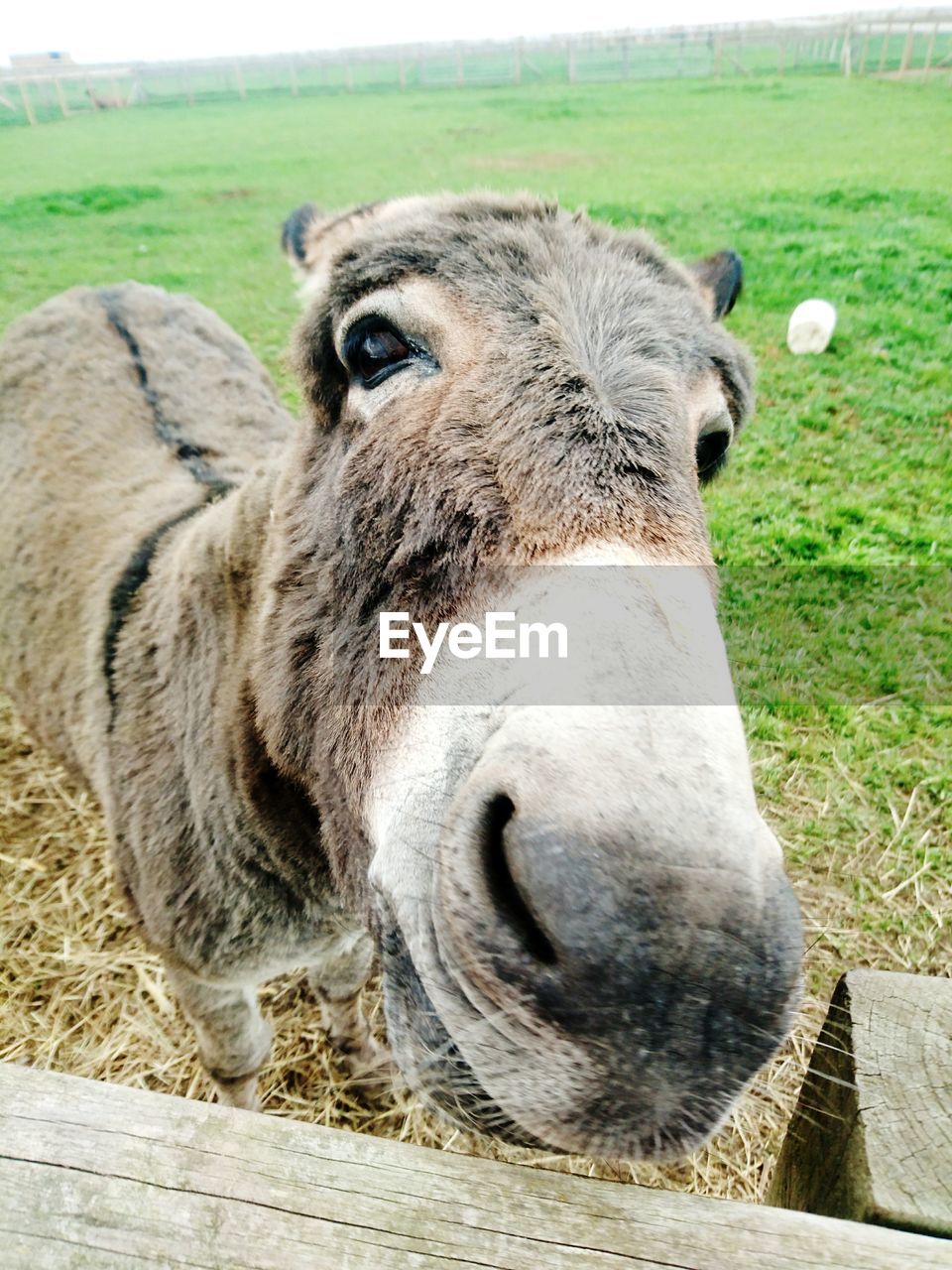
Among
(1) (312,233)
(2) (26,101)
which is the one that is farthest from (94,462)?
(2) (26,101)

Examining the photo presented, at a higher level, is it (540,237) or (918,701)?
(540,237)

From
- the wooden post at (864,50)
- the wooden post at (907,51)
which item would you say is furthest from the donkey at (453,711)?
Answer: the wooden post at (864,50)

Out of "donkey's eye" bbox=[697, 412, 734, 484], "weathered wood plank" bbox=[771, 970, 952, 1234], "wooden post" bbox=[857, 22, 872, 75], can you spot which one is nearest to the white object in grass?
"wooden post" bbox=[857, 22, 872, 75]

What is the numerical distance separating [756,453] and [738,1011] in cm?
474

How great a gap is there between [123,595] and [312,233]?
3.75ft

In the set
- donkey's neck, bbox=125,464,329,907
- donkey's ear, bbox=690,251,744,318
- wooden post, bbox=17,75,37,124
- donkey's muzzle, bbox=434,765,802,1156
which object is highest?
wooden post, bbox=17,75,37,124

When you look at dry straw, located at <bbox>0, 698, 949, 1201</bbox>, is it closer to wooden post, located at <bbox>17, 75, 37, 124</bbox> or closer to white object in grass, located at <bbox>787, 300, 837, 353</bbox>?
white object in grass, located at <bbox>787, 300, 837, 353</bbox>

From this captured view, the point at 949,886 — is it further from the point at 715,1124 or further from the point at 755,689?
the point at 715,1124

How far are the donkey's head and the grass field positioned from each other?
1.97ft

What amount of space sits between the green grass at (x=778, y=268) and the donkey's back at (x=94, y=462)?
16.9 inches

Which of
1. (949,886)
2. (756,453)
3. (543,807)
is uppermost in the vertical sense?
(543,807)

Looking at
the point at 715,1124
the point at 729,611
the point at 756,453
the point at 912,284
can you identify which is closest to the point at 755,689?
the point at 729,611

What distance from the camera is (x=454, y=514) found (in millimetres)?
1072

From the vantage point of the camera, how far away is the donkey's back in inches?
87.2
